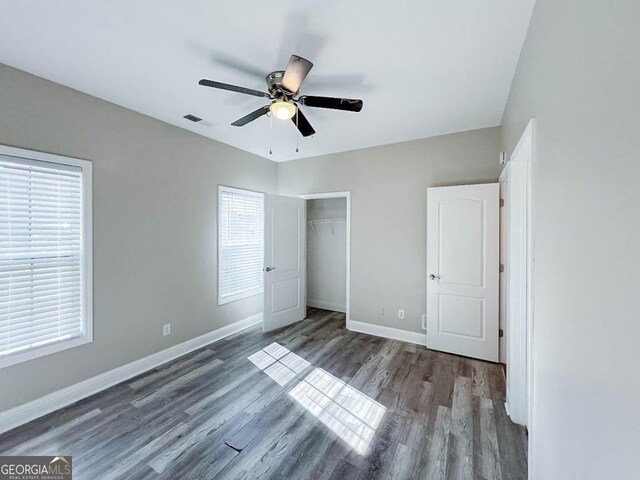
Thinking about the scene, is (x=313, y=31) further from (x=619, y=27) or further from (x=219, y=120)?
(x=219, y=120)

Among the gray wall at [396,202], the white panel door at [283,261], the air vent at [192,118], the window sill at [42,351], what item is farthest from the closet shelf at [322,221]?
the window sill at [42,351]

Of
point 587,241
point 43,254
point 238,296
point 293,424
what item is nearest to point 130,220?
point 43,254

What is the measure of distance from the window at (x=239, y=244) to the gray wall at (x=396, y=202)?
127 cm

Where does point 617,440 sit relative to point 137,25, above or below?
below

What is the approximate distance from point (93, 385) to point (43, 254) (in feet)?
4.13

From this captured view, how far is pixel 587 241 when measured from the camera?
0.85 meters

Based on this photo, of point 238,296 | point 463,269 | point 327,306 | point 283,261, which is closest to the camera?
point 463,269

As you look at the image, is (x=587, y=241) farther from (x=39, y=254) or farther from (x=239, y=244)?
(x=239, y=244)

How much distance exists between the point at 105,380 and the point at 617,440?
346 cm

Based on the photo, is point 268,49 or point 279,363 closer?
point 268,49

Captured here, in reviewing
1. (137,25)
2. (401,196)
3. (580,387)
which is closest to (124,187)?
(137,25)

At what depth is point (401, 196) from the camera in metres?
3.69

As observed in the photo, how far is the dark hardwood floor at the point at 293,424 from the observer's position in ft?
5.64

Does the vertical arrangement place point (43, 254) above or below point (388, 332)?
above
